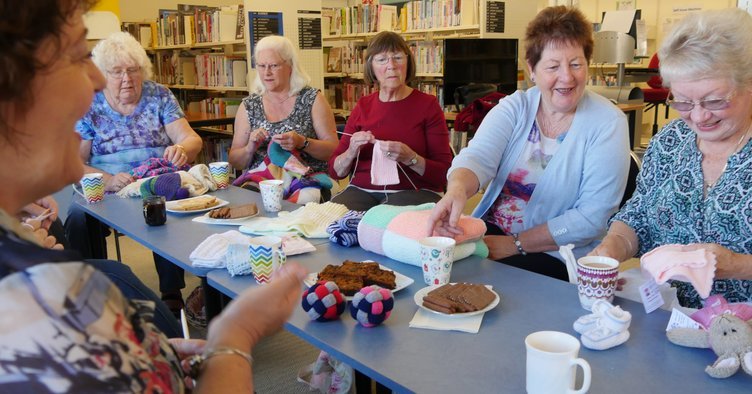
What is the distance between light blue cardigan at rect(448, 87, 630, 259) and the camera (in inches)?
81.6

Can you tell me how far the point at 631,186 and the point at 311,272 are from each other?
1.32 m

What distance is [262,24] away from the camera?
18.7 ft

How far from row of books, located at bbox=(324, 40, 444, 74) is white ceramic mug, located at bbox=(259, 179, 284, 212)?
436 centimetres

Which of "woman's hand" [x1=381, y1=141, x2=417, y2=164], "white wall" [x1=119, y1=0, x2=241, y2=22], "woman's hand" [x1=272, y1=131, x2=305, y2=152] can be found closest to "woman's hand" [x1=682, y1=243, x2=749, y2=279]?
"woman's hand" [x1=381, y1=141, x2=417, y2=164]

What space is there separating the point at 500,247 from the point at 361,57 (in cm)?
583

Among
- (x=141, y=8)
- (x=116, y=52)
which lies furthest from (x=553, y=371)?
→ (x=141, y=8)

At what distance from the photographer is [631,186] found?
7.62 ft

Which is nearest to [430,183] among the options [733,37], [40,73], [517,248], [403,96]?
[403,96]

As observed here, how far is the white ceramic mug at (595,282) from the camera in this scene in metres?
1.35

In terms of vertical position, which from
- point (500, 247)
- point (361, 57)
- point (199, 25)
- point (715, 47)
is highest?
point (199, 25)

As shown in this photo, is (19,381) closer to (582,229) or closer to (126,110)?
(582,229)

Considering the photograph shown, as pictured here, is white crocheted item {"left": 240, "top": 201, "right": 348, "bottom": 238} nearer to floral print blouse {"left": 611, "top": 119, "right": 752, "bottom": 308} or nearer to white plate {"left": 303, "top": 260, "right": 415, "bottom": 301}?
white plate {"left": 303, "top": 260, "right": 415, "bottom": 301}

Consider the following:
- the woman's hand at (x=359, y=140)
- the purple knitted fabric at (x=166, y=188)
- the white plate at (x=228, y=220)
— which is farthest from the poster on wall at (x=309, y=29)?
the white plate at (x=228, y=220)

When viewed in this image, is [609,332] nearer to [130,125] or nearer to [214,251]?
[214,251]
